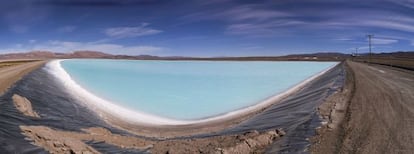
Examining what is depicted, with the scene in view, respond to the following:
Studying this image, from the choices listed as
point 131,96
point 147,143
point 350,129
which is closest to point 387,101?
point 350,129

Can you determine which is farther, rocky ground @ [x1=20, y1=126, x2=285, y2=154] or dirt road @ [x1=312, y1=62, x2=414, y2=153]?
rocky ground @ [x1=20, y1=126, x2=285, y2=154]

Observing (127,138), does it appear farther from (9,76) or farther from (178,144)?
(9,76)

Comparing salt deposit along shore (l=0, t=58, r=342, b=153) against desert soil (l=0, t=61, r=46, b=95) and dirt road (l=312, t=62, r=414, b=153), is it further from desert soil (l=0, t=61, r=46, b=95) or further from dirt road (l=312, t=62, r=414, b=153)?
desert soil (l=0, t=61, r=46, b=95)

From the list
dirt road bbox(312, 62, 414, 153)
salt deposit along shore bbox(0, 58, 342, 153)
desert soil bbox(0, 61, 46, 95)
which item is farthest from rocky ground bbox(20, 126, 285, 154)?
desert soil bbox(0, 61, 46, 95)

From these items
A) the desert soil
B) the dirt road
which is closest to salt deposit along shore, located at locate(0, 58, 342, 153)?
the dirt road

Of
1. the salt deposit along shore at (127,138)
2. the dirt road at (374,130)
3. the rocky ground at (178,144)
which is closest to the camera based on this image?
the dirt road at (374,130)

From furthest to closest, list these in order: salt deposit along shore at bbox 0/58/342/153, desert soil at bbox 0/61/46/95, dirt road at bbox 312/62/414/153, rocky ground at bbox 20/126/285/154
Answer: desert soil at bbox 0/61/46/95 < salt deposit along shore at bbox 0/58/342/153 < rocky ground at bbox 20/126/285/154 < dirt road at bbox 312/62/414/153

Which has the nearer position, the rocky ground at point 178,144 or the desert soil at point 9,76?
the rocky ground at point 178,144

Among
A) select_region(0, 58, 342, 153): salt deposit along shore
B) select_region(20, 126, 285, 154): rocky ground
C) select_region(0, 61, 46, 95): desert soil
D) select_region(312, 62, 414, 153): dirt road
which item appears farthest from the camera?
select_region(0, 61, 46, 95): desert soil

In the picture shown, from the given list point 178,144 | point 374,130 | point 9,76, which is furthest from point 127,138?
point 9,76

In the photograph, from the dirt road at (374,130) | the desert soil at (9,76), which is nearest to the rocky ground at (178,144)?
the dirt road at (374,130)

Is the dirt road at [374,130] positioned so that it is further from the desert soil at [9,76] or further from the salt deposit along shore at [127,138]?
the desert soil at [9,76]

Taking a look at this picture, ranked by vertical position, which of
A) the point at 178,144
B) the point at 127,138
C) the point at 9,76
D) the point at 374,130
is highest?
the point at 9,76

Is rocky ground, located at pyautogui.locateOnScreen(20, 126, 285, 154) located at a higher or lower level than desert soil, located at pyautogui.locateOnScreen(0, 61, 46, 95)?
lower
